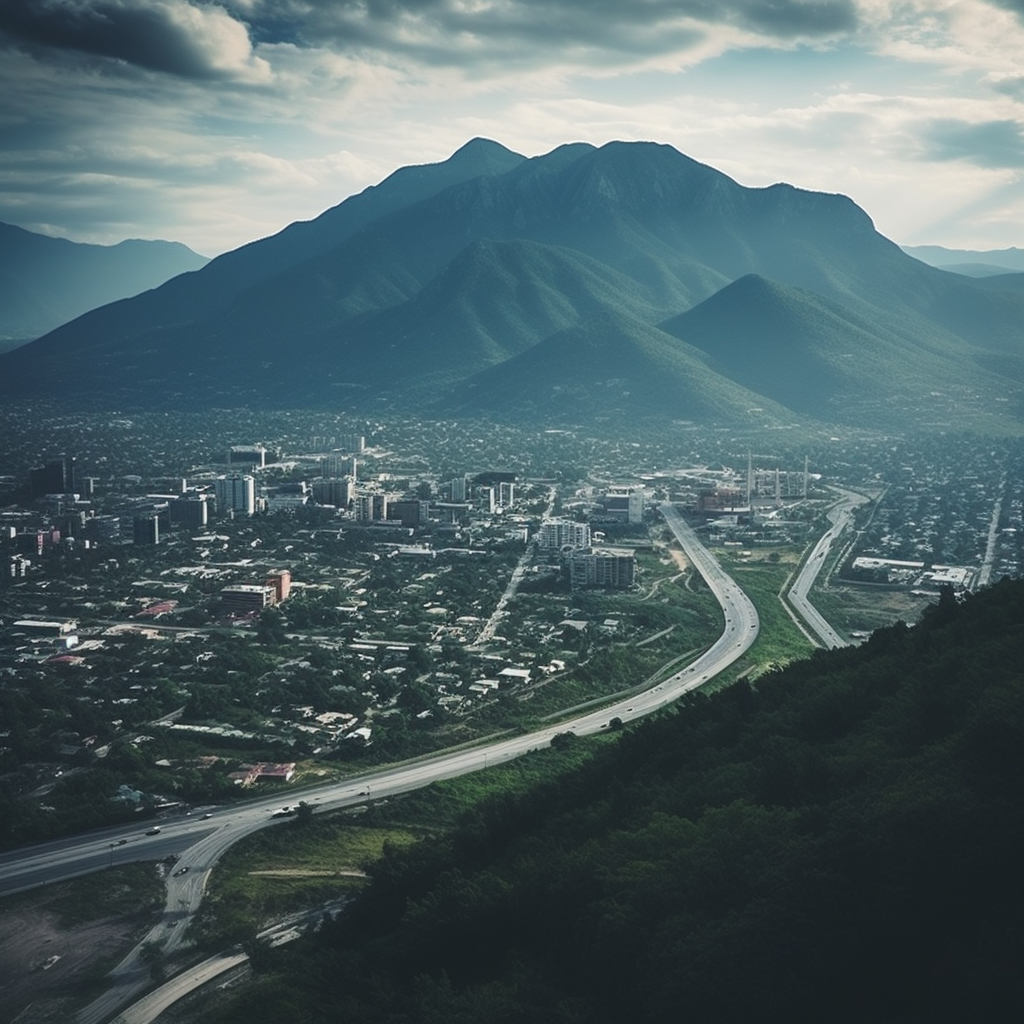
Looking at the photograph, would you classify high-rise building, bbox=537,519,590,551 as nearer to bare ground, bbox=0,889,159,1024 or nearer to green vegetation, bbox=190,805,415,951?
green vegetation, bbox=190,805,415,951

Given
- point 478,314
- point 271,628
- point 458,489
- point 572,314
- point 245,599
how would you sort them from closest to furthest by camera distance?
point 271,628, point 245,599, point 458,489, point 478,314, point 572,314

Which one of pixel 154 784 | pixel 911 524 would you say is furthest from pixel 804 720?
pixel 911 524

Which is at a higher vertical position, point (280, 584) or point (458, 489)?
point (458, 489)

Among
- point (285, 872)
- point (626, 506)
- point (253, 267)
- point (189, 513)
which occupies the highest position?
point (253, 267)

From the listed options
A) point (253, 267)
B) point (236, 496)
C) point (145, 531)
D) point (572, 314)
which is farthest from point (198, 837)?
point (253, 267)

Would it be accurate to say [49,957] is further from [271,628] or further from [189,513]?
[189,513]

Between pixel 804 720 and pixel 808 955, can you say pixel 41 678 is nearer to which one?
pixel 804 720
